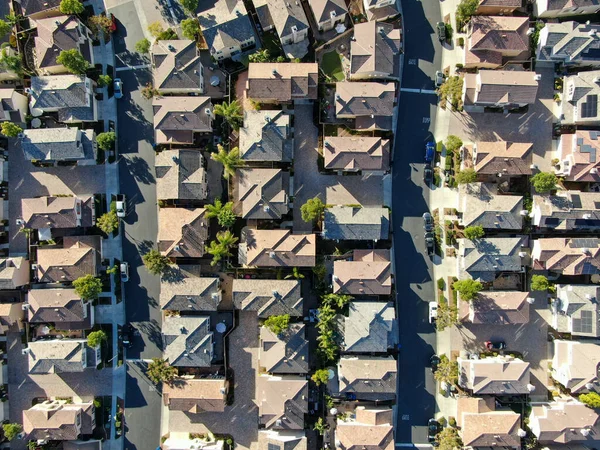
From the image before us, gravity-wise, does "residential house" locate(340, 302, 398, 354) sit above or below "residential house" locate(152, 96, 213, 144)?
below

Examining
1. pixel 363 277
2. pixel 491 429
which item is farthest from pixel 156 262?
pixel 491 429

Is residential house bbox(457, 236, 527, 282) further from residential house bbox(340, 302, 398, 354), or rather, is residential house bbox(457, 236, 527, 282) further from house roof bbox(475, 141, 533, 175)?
residential house bbox(340, 302, 398, 354)

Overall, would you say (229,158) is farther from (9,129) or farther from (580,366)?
(580,366)

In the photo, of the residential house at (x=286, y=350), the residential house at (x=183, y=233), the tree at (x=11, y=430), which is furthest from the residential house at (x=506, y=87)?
the tree at (x=11, y=430)

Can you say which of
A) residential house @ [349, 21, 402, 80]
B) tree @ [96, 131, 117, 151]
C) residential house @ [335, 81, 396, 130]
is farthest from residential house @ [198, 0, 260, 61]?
tree @ [96, 131, 117, 151]

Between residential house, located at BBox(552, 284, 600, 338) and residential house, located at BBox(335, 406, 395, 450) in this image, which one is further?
residential house, located at BBox(552, 284, 600, 338)

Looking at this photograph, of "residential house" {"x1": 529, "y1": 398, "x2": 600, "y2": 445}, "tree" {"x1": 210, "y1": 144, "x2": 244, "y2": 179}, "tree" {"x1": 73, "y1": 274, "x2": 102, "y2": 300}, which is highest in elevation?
"tree" {"x1": 210, "y1": 144, "x2": 244, "y2": 179}

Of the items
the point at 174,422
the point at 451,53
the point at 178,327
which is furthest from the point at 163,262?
the point at 451,53
